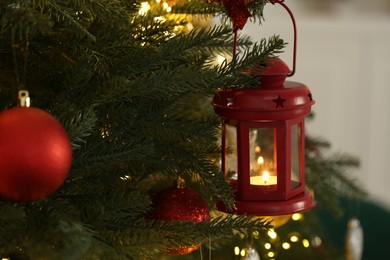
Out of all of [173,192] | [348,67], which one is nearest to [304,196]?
[173,192]

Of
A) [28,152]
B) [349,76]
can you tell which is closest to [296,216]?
[28,152]

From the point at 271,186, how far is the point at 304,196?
0.14ft

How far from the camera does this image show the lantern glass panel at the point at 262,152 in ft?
2.64

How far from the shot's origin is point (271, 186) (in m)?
0.78

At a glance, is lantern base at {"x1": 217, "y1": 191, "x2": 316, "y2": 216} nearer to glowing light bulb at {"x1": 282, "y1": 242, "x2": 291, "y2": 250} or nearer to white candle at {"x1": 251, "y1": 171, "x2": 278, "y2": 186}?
white candle at {"x1": 251, "y1": 171, "x2": 278, "y2": 186}

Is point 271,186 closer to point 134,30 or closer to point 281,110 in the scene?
point 281,110

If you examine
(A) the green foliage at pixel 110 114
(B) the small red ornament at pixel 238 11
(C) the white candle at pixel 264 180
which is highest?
(B) the small red ornament at pixel 238 11

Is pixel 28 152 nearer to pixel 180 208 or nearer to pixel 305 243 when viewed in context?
pixel 180 208

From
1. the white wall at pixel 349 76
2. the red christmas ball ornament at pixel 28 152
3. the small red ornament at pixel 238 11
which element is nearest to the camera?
the red christmas ball ornament at pixel 28 152

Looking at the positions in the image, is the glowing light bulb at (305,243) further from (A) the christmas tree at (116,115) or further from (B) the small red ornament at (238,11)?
(B) the small red ornament at (238,11)

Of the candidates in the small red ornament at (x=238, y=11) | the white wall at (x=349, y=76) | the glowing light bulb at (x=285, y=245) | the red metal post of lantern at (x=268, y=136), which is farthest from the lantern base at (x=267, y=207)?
the white wall at (x=349, y=76)

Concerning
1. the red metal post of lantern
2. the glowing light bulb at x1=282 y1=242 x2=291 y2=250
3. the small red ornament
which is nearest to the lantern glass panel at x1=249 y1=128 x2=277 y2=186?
the red metal post of lantern

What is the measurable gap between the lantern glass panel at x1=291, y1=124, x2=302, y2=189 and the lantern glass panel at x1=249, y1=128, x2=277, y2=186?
1.0 inches

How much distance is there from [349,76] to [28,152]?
253 centimetres
